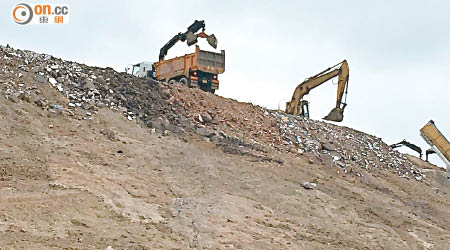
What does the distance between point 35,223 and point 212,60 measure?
14141 millimetres

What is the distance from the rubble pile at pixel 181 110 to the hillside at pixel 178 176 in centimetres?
6

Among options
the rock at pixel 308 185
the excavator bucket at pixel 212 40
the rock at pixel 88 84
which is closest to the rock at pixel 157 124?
the rock at pixel 88 84

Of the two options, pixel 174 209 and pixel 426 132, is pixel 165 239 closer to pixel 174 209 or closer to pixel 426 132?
pixel 174 209

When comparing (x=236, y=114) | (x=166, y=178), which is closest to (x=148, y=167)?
(x=166, y=178)

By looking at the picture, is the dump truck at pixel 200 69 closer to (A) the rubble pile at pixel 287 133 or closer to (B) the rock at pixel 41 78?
(A) the rubble pile at pixel 287 133

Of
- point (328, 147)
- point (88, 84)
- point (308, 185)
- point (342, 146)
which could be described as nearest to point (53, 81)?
point (88, 84)

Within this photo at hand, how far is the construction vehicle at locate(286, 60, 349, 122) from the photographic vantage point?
75.0 ft

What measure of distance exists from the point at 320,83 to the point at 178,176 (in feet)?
40.4

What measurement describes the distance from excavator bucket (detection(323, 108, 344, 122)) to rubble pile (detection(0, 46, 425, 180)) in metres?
2.00

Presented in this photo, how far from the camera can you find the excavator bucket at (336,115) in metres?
22.8

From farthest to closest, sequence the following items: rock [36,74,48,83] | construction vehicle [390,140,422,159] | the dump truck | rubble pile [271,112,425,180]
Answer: construction vehicle [390,140,422,159]
the dump truck
rubble pile [271,112,425,180]
rock [36,74,48,83]

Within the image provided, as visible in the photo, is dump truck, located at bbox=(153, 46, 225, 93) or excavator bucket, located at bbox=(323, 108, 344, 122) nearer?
dump truck, located at bbox=(153, 46, 225, 93)

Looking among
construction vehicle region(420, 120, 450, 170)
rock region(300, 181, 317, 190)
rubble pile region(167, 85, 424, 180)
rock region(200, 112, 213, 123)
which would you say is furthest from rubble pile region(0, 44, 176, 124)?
construction vehicle region(420, 120, 450, 170)

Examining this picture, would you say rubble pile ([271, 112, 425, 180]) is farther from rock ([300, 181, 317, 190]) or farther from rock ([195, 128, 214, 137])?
rock ([300, 181, 317, 190])
